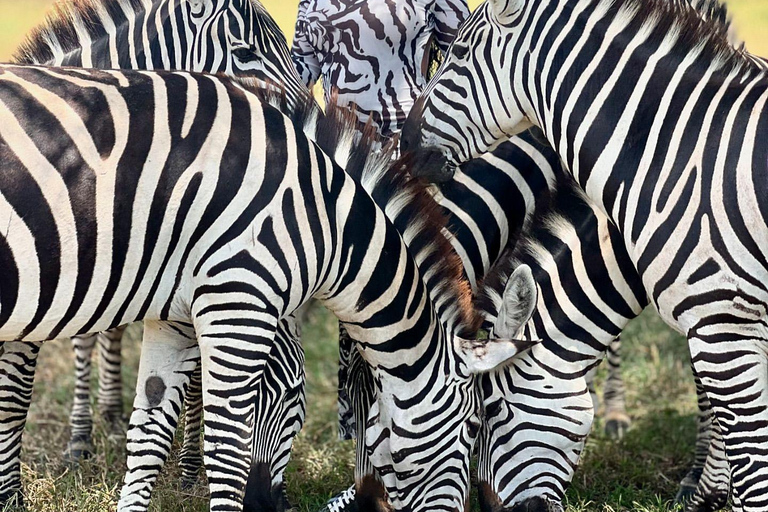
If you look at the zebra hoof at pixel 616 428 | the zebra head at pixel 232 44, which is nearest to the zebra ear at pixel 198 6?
the zebra head at pixel 232 44

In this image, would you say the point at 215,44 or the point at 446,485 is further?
the point at 215,44

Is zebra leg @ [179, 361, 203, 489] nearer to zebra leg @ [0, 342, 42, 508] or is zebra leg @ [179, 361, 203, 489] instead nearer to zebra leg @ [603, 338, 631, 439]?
zebra leg @ [0, 342, 42, 508]

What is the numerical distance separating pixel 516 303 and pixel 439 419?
624 millimetres

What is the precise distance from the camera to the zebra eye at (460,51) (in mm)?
4495

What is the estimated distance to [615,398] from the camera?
22.8 ft

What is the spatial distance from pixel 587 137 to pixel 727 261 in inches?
32.8

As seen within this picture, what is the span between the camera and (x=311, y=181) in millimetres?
3754

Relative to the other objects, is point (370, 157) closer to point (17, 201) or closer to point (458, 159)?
point (458, 159)

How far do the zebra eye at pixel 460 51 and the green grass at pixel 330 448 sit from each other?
2343 mm

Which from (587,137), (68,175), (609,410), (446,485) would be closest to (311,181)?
(68,175)

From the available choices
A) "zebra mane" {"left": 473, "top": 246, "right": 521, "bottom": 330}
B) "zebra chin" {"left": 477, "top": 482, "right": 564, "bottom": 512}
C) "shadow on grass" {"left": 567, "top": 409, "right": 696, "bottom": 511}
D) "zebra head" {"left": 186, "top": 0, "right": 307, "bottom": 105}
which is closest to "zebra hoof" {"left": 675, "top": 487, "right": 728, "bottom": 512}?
"shadow on grass" {"left": 567, "top": 409, "right": 696, "bottom": 511}

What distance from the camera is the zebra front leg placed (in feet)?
11.9

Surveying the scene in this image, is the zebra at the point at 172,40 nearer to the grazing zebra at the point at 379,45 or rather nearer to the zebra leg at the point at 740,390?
the grazing zebra at the point at 379,45

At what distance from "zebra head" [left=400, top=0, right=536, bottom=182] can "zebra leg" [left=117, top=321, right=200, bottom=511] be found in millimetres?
1484
